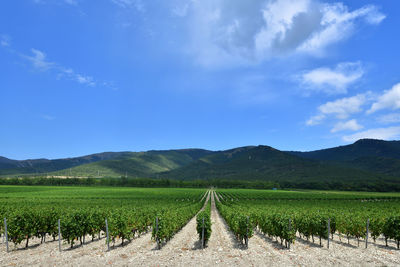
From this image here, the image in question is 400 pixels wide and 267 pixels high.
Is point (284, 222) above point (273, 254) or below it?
above

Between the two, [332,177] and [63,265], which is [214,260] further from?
[332,177]

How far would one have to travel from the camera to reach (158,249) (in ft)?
59.3

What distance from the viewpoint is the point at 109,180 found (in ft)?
603

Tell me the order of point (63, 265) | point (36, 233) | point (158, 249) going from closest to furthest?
point (63, 265), point (158, 249), point (36, 233)

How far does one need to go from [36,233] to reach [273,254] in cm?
2017

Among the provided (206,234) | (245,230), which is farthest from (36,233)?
(245,230)

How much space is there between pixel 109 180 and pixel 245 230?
184 meters

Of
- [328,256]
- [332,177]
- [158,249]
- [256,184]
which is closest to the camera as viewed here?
[328,256]

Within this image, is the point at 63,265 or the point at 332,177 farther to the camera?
the point at 332,177

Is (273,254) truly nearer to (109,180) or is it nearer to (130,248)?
(130,248)

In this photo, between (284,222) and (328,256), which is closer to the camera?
(328,256)

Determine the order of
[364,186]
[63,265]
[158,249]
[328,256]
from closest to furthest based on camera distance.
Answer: [63,265] < [328,256] < [158,249] < [364,186]

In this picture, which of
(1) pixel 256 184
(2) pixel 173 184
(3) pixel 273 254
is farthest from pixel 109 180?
(3) pixel 273 254

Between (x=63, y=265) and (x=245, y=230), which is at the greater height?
(x=245, y=230)
